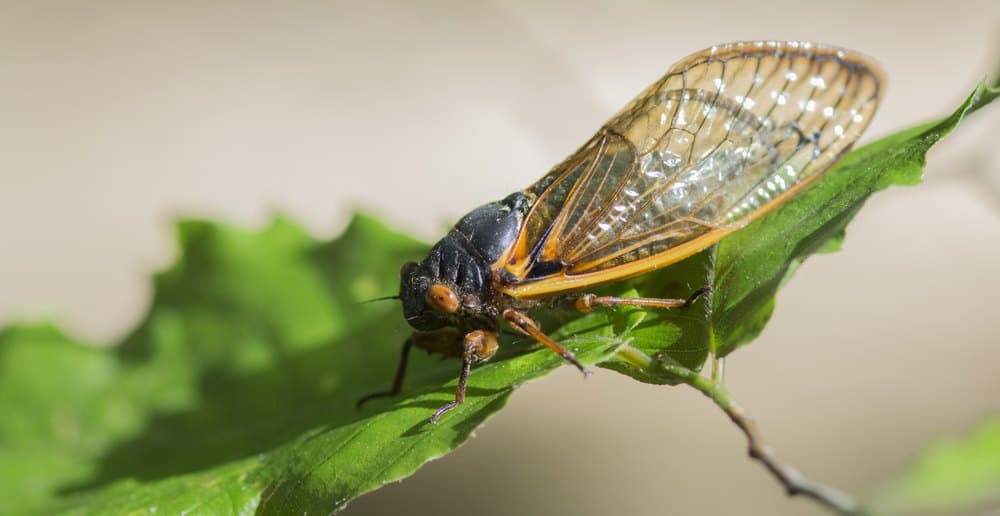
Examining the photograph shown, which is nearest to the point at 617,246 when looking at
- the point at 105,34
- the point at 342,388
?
the point at 342,388

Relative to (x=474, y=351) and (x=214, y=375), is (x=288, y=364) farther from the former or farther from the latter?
(x=474, y=351)

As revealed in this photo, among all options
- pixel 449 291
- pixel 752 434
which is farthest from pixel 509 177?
pixel 752 434

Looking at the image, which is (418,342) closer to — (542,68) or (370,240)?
(370,240)

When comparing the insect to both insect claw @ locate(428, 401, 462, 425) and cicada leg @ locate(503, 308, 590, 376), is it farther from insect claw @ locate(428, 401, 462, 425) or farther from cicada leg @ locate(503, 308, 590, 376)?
insect claw @ locate(428, 401, 462, 425)

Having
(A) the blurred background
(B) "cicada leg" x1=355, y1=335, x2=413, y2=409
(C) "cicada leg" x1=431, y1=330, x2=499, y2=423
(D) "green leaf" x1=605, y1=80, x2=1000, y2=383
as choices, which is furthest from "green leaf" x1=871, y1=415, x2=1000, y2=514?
(A) the blurred background

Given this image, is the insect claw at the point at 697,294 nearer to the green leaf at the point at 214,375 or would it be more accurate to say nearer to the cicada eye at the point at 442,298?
the green leaf at the point at 214,375

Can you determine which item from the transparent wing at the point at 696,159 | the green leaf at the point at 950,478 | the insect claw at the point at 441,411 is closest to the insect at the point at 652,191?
the transparent wing at the point at 696,159
